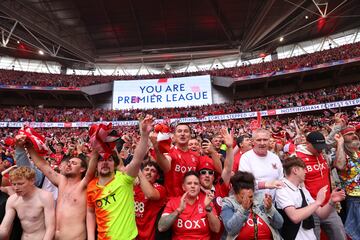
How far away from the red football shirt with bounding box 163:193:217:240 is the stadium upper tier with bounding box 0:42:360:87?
79.7 ft

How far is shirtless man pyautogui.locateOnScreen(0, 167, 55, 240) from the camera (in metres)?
2.76

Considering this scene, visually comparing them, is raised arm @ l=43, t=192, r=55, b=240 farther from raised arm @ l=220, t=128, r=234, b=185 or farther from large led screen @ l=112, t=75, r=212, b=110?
large led screen @ l=112, t=75, r=212, b=110

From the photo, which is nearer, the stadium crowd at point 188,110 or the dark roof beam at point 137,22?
the stadium crowd at point 188,110

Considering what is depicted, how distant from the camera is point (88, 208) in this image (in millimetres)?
2912

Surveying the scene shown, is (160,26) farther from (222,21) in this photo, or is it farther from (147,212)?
(147,212)

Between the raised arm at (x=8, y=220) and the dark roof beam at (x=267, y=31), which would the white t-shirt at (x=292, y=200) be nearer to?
the raised arm at (x=8, y=220)

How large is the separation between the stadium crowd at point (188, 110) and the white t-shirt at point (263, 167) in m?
20.5

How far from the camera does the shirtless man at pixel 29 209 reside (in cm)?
276

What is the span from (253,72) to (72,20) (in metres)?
19.5

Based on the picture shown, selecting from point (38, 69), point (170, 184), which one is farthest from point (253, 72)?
point (38, 69)

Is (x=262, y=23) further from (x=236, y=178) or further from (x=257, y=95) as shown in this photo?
(x=236, y=178)

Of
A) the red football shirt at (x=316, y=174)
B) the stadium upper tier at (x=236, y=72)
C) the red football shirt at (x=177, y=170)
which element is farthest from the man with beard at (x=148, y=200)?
the stadium upper tier at (x=236, y=72)

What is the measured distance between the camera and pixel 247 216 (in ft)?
8.23

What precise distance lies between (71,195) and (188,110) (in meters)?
22.4
